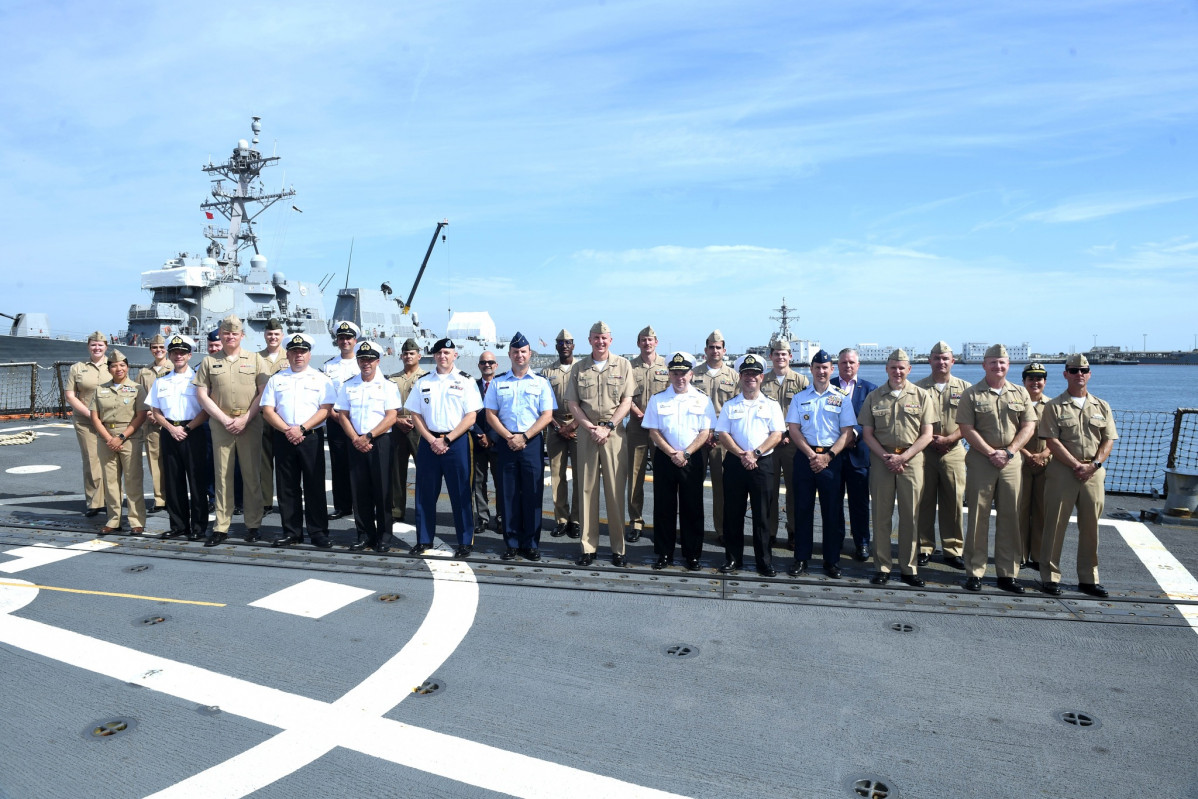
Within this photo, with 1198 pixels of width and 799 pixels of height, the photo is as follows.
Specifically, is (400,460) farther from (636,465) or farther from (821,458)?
(821,458)

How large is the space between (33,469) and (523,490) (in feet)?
24.6

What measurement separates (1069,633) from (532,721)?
3.12 metres

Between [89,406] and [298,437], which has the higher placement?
[89,406]

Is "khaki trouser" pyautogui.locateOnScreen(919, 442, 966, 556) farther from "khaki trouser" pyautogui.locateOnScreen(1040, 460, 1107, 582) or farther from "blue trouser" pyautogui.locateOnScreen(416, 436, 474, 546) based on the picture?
"blue trouser" pyautogui.locateOnScreen(416, 436, 474, 546)

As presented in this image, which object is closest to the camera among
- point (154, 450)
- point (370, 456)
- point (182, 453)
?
point (370, 456)

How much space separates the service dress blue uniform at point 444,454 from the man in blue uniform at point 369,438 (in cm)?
28

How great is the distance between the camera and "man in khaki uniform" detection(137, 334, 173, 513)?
652 cm

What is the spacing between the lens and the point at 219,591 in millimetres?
4688

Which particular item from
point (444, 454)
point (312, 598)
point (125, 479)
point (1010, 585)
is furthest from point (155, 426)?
point (1010, 585)

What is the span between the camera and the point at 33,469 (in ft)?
29.9

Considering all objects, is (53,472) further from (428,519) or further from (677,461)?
(677,461)

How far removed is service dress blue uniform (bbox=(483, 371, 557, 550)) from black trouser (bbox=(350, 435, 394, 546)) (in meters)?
0.92

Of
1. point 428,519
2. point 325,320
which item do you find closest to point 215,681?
point 428,519

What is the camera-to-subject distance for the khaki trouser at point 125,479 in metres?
6.15
